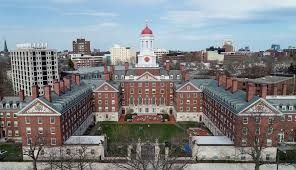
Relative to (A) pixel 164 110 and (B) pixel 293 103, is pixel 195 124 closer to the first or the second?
(A) pixel 164 110

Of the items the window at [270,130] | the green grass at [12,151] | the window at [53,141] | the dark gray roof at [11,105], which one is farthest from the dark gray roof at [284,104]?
the dark gray roof at [11,105]

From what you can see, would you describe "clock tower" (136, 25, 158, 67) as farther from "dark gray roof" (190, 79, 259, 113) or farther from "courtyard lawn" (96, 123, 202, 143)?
"courtyard lawn" (96, 123, 202, 143)

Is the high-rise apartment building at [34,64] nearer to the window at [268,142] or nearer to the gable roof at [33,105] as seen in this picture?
the gable roof at [33,105]

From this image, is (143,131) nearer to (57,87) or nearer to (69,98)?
(69,98)

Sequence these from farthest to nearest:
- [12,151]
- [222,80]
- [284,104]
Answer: [222,80]
[284,104]
[12,151]

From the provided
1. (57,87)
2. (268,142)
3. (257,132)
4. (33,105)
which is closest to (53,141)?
(33,105)

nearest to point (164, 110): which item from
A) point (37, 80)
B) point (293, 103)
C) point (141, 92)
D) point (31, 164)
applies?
point (141, 92)
